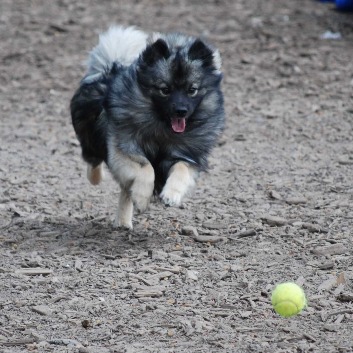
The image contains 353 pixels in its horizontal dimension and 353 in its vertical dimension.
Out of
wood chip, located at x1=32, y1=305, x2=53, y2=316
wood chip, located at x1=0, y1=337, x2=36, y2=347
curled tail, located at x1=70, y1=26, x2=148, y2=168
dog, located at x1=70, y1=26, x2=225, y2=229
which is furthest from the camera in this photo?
curled tail, located at x1=70, y1=26, x2=148, y2=168

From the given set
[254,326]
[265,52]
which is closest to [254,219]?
[254,326]

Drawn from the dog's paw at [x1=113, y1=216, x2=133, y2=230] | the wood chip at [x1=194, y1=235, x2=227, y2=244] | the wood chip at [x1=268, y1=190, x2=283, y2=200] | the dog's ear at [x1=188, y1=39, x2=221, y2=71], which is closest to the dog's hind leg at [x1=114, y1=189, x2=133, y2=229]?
the dog's paw at [x1=113, y1=216, x2=133, y2=230]

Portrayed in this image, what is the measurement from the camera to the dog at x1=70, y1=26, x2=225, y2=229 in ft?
19.5

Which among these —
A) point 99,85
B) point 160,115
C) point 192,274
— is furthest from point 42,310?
point 99,85

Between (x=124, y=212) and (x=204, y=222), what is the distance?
0.61 metres

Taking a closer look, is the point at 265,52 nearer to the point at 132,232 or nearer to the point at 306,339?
the point at 132,232

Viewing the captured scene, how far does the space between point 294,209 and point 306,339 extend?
2342mm

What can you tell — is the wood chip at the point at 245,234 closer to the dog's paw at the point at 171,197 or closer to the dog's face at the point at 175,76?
the dog's paw at the point at 171,197

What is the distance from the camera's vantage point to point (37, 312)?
499 centimetres

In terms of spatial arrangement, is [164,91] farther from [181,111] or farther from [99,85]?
[99,85]

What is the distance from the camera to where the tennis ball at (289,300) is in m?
4.78

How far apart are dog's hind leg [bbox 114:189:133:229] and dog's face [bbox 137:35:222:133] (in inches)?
29.0

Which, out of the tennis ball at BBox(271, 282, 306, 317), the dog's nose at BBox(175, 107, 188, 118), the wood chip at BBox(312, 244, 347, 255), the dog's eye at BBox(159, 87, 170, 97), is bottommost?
the wood chip at BBox(312, 244, 347, 255)

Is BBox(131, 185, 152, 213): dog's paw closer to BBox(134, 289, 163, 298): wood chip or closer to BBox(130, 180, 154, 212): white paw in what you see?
BBox(130, 180, 154, 212): white paw
